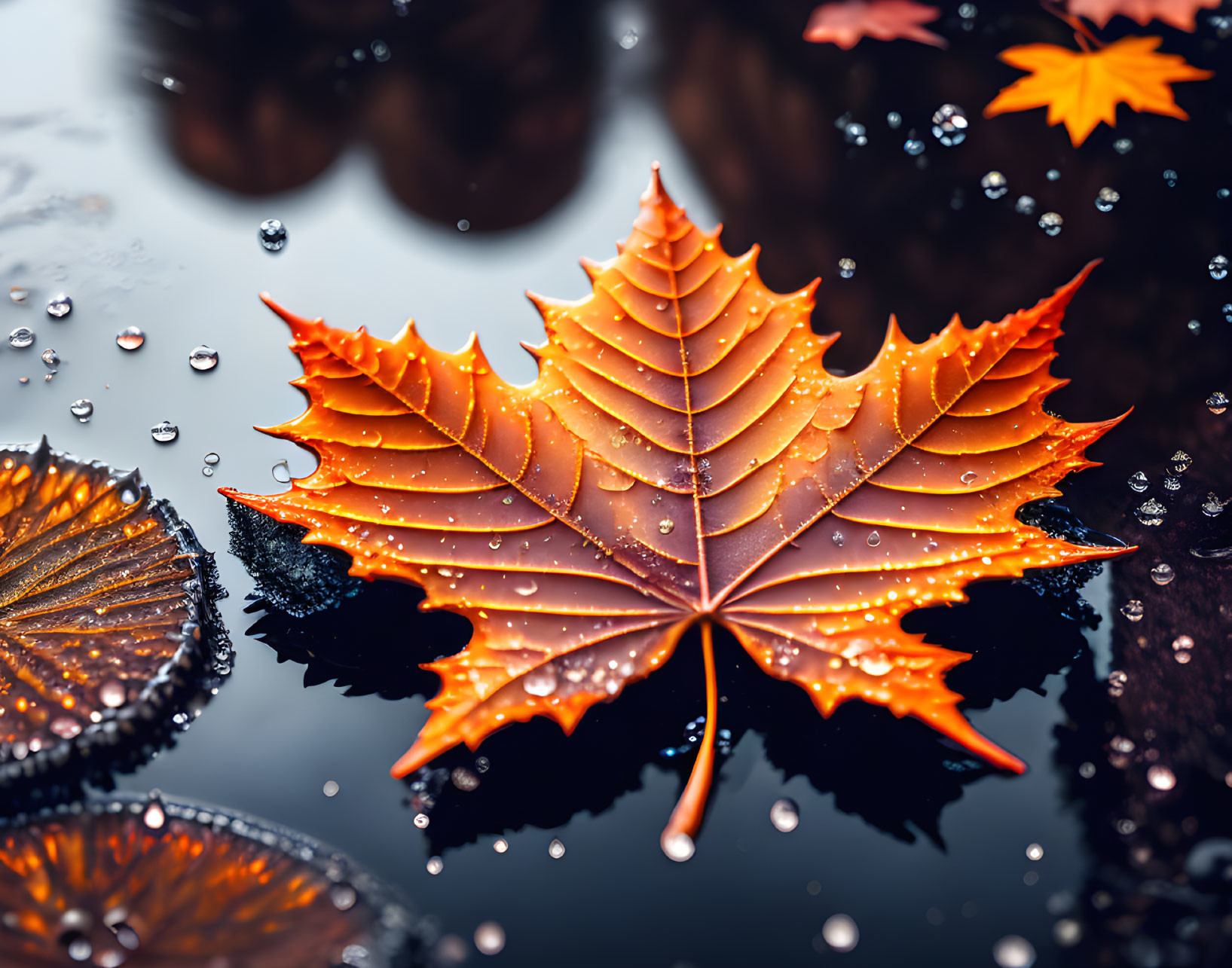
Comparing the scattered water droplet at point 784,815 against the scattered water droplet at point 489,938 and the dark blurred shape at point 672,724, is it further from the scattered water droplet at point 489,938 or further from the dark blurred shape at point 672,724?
the scattered water droplet at point 489,938

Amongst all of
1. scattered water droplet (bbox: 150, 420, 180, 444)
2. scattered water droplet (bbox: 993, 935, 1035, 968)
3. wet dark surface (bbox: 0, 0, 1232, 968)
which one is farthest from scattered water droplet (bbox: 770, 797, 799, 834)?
scattered water droplet (bbox: 150, 420, 180, 444)

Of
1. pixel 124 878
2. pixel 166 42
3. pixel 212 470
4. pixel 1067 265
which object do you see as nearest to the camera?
pixel 124 878

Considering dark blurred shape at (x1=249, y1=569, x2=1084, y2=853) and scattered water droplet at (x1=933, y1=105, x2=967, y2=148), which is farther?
scattered water droplet at (x1=933, y1=105, x2=967, y2=148)

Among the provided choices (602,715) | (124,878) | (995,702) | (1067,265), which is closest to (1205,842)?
(995,702)

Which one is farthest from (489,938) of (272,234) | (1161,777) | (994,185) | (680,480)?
(994,185)

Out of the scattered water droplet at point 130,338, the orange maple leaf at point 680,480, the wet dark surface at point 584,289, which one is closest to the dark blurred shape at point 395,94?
the wet dark surface at point 584,289

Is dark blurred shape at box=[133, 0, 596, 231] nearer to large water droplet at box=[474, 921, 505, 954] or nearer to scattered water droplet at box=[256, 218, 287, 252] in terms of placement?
scattered water droplet at box=[256, 218, 287, 252]

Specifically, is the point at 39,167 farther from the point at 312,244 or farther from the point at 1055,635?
the point at 1055,635
